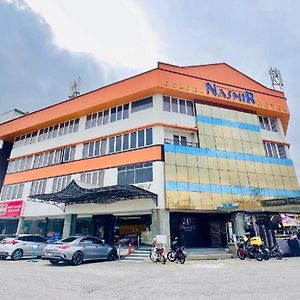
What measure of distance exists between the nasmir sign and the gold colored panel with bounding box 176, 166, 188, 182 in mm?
8942

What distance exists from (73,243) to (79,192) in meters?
6.24

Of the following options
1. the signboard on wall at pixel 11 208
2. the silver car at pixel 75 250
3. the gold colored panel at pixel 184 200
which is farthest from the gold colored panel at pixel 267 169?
the signboard on wall at pixel 11 208

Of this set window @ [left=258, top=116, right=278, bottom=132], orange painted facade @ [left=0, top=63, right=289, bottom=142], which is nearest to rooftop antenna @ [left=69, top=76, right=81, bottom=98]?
orange painted facade @ [left=0, top=63, right=289, bottom=142]

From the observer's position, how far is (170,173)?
2084 cm

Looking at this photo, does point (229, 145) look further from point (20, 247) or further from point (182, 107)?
point (20, 247)

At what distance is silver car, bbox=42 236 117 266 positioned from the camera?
13555 millimetres

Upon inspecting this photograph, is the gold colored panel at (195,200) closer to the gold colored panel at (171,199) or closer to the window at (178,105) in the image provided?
the gold colored panel at (171,199)

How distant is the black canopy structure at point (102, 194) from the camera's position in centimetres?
1828

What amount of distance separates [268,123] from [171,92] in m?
12.7

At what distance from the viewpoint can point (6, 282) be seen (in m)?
8.54

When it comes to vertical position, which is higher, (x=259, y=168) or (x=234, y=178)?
(x=259, y=168)

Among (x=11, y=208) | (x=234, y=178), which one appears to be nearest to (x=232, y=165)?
(x=234, y=178)

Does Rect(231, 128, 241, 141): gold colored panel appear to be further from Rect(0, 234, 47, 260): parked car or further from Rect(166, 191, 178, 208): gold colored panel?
Answer: Rect(0, 234, 47, 260): parked car

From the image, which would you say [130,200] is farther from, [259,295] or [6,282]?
[259,295]
